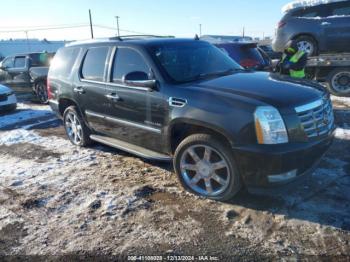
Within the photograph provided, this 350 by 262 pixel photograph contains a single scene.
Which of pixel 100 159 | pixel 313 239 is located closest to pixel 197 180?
pixel 313 239

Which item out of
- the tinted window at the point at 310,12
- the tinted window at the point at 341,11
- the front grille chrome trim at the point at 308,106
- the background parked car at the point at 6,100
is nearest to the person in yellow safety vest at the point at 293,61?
the tinted window at the point at 310,12

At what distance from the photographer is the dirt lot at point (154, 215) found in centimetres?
320

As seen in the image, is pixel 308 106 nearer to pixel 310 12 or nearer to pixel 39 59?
pixel 310 12

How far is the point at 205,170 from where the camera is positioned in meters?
4.04

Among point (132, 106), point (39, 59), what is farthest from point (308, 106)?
point (39, 59)

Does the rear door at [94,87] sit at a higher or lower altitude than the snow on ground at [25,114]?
higher

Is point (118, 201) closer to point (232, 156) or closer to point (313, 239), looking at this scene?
point (232, 156)

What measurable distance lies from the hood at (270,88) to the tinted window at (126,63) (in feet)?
3.15

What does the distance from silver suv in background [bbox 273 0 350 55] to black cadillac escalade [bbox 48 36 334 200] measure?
228 inches

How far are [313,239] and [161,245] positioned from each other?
1449mm

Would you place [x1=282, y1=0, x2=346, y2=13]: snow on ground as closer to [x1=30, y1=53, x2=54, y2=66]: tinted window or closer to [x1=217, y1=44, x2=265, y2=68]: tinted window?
[x1=217, y1=44, x2=265, y2=68]: tinted window

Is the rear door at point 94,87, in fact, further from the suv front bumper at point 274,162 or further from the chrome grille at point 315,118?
the chrome grille at point 315,118

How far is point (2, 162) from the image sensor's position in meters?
5.92

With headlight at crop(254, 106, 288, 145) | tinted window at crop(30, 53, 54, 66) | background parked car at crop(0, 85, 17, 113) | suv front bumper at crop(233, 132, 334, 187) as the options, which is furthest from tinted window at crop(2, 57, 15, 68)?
headlight at crop(254, 106, 288, 145)
